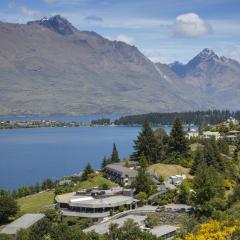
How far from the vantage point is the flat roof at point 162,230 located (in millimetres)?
41375

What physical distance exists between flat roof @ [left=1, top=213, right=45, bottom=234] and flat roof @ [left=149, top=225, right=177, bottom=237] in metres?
10.5

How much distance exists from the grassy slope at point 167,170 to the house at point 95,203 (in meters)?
9.67

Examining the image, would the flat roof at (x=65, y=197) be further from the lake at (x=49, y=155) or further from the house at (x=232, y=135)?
the lake at (x=49, y=155)

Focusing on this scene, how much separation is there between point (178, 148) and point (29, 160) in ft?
240

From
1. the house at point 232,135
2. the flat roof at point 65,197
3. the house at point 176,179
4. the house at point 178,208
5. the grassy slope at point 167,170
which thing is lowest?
the house at point 178,208

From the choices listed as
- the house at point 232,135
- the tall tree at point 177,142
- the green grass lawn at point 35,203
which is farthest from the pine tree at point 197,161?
the house at point 232,135

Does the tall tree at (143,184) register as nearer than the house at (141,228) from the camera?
No

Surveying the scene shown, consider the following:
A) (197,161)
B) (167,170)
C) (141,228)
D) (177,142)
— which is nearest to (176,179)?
(197,161)

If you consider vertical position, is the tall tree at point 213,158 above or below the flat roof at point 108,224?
above

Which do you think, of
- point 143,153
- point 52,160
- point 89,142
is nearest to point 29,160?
point 52,160

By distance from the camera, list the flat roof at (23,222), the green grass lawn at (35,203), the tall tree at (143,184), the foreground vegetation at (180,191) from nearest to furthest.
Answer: the foreground vegetation at (180,191)
the flat roof at (23,222)
the tall tree at (143,184)
the green grass lawn at (35,203)

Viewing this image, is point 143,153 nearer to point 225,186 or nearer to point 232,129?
point 225,186

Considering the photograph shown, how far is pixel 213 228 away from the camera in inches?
1464

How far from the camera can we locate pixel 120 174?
6378cm
